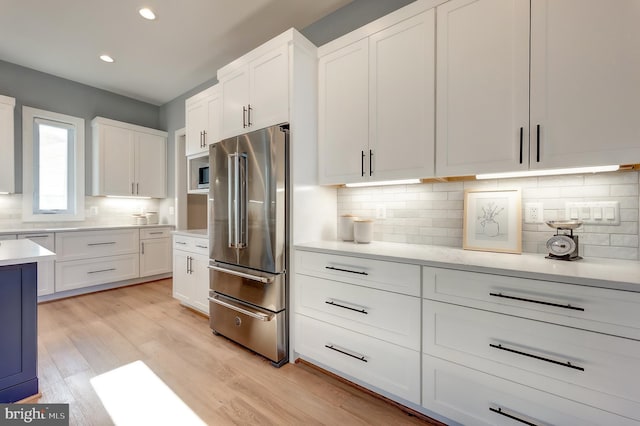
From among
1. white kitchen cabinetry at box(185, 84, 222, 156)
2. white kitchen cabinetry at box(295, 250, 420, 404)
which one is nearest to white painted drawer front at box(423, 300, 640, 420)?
white kitchen cabinetry at box(295, 250, 420, 404)

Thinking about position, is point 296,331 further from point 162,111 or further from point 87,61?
point 162,111

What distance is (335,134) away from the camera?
212 centimetres

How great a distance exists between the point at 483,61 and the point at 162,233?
4633 millimetres

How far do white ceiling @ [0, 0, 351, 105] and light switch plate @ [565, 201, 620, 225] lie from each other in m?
2.42

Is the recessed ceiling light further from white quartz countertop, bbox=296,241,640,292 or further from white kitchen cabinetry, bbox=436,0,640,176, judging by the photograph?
white quartz countertop, bbox=296,241,640,292

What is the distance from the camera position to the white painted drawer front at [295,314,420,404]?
1.54 meters

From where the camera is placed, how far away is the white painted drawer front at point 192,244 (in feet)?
9.38

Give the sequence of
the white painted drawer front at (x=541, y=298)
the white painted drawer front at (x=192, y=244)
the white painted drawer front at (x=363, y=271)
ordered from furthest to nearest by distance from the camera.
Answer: the white painted drawer front at (x=192, y=244) → the white painted drawer front at (x=363, y=271) → the white painted drawer front at (x=541, y=298)

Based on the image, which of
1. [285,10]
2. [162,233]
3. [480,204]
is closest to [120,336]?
[162,233]

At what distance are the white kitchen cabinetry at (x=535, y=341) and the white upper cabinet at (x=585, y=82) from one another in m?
0.66

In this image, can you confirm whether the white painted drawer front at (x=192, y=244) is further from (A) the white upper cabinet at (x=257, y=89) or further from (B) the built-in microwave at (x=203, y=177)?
(A) the white upper cabinet at (x=257, y=89)

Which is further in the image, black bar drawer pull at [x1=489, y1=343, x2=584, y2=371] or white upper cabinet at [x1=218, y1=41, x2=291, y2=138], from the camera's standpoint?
white upper cabinet at [x1=218, y1=41, x2=291, y2=138]

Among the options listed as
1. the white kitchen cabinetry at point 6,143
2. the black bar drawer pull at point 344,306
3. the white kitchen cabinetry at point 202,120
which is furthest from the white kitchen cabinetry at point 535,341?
the white kitchen cabinetry at point 6,143

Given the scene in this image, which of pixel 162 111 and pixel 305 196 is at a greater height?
pixel 162 111
